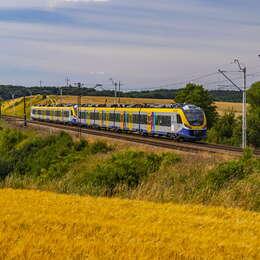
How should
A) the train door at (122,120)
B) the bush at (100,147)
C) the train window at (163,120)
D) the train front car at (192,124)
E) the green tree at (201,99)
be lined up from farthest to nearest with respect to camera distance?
the green tree at (201,99)
the train door at (122,120)
the train window at (163,120)
the train front car at (192,124)
the bush at (100,147)

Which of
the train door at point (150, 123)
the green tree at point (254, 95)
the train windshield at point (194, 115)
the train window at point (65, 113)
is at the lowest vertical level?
the train window at point (65, 113)

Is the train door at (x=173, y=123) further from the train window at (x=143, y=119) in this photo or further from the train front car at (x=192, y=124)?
the train window at (x=143, y=119)

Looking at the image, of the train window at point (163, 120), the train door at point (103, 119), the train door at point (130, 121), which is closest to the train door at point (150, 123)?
the train window at point (163, 120)

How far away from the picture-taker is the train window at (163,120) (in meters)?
48.7

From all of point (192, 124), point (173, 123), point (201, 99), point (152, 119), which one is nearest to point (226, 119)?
point (201, 99)

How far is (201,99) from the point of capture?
78.2 metres

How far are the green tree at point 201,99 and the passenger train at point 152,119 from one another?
524 inches

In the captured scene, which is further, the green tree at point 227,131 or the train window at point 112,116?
the train window at point 112,116

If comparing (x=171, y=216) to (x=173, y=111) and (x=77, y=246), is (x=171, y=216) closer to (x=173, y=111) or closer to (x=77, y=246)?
(x=77, y=246)

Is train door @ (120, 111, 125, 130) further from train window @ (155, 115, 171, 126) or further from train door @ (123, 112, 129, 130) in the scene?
train window @ (155, 115, 171, 126)

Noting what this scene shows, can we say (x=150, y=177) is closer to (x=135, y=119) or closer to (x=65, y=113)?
(x=135, y=119)

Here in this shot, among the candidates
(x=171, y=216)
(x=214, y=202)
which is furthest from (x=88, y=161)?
(x=171, y=216)

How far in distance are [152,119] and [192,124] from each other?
23.1 ft

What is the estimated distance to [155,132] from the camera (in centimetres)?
5244
